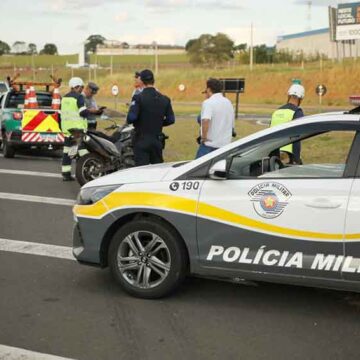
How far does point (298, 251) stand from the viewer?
4746 millimetres

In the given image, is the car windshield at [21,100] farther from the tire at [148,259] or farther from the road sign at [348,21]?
the road sign at [348,21]

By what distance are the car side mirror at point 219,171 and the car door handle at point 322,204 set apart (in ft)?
2.27

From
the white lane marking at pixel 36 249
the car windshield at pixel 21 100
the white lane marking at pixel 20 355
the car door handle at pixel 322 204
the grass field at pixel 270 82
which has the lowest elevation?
the white lane marking at pixel 20 355

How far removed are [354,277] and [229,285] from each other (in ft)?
4.58

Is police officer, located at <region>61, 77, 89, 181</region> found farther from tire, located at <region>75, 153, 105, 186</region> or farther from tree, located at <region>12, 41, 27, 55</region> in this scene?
tree, located at <region>12, 41, 27, 55</region>

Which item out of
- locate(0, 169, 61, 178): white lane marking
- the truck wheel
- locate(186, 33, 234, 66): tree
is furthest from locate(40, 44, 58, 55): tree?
locate(0, 169, 61, 178): white lane marking

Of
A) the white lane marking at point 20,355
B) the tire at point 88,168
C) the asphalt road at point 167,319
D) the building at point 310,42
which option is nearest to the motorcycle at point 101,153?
the tire at point 88,168

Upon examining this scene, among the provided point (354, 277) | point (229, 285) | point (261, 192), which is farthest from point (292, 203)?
point (229, 285)

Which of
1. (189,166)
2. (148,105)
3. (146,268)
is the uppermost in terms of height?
(148,105)

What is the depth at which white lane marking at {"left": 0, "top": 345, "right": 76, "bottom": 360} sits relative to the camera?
4.16 m

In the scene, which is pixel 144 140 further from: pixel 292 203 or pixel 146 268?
pixel 292 203

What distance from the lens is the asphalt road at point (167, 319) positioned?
4.30 m

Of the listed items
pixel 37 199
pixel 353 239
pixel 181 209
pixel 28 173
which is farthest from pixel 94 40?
pixel 353 239

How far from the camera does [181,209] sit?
5.05m
